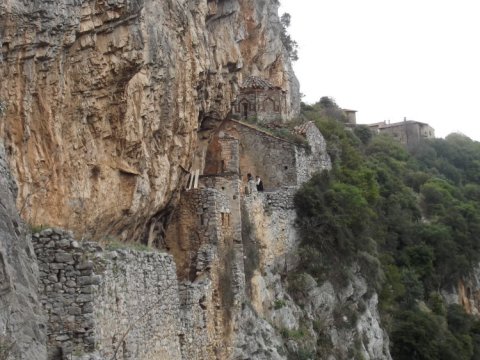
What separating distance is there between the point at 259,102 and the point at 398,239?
1194 cm

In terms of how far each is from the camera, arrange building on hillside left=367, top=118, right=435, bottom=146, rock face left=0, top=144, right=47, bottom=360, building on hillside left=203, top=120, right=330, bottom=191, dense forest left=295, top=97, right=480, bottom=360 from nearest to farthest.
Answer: rock face left=0, top=144, right=47, bottom=360, dense forest left=295, top=97, right=480, bottom=360, building on hillside left=203, top=120, right=330, bottom=191, building on hillside left=367, top=118, right=435, bottom=146

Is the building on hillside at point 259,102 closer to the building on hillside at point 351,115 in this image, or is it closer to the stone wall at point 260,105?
the stone wall at point 260,105

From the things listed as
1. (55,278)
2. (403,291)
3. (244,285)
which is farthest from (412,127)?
(55,278)

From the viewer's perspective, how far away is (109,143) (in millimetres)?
15016

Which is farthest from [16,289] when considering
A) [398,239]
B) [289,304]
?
[398,239]

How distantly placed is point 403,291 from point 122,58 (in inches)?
879

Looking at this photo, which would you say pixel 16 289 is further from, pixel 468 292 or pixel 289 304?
pixel 468 292

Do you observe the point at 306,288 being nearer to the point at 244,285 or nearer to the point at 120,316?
the point at 244,285

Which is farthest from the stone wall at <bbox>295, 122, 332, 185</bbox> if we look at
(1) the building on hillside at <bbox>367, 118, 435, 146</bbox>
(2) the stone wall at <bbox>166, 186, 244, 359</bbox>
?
(1) the building on hillside at <bbox>367, 118, 435, 146</bbox>

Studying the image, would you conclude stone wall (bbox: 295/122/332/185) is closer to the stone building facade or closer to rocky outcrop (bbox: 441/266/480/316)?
the stone building facade

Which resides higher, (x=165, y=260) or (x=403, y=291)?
(x=165, y=260)

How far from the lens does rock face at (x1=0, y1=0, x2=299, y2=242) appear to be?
1191 cm

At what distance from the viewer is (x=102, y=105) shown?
14.4 metres

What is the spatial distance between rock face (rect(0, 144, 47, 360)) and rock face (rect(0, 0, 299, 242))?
1.11 metres
